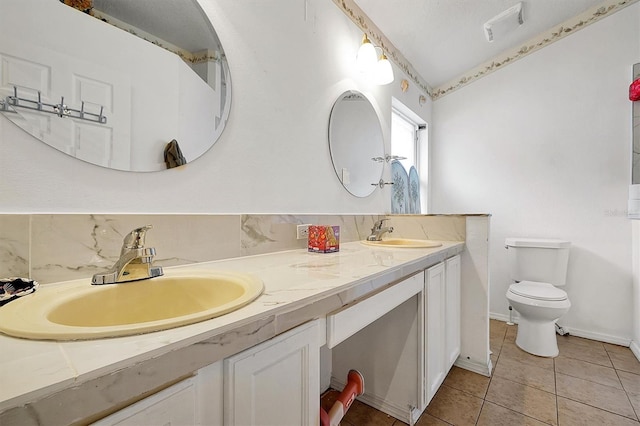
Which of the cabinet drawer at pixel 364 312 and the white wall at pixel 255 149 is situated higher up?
the white wall at pixel 255 149

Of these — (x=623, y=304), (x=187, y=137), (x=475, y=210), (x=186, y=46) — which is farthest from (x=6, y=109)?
(x=623, y=304)

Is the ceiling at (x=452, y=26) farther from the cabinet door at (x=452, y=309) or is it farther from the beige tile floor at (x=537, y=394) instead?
the beige tile floor at (x=537, y=394)

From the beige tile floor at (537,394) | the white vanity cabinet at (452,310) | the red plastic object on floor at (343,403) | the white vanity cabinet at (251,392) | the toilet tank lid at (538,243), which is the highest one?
the toilet tank lid at (538,243)

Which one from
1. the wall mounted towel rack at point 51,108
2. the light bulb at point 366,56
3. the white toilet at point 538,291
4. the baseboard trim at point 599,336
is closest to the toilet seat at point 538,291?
the white toilet at point 538,291

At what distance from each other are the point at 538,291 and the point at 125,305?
7.63 feet

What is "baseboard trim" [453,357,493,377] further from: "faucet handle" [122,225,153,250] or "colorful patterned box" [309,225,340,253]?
"faucet handle" [122,225,153,250]

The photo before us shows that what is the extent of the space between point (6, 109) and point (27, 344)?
22.4 inches

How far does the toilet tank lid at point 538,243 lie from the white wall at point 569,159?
0.53 ft

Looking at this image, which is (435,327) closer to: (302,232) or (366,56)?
(302,232)

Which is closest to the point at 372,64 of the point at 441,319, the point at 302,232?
the point at 302,232

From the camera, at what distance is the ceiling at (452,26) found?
186cm

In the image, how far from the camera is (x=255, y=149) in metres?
1.15

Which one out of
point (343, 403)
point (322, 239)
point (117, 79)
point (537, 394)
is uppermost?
point (117, 79)

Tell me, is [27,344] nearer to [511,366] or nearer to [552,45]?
[511,366]
